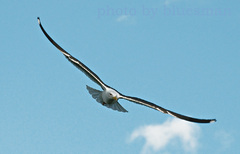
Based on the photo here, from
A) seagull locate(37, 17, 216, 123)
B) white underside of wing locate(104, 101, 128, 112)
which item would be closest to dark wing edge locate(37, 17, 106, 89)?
seagull locate(37, 17, 216, 123)

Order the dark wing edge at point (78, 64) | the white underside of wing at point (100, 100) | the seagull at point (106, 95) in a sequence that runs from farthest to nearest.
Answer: the white underside of wing at point (100, 100) → the dark wing edge at point (78, 64) → the seagull at point (106, 95)

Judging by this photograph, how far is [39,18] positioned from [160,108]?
8.36 meters

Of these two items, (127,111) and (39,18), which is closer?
(39,18)

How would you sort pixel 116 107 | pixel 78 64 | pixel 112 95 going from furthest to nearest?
pixel 116 107, pixel 112 95, pixel 78 64

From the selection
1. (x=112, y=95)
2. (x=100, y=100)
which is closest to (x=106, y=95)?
(x=112, y=95)

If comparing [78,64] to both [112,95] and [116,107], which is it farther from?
[116,107]

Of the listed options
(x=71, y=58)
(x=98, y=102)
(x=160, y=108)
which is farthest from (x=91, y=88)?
(x=160, y=108)

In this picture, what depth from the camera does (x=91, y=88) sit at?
27.9 m

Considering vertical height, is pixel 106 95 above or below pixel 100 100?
below

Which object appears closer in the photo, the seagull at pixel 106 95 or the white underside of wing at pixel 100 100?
the seagull at pixel 106 95

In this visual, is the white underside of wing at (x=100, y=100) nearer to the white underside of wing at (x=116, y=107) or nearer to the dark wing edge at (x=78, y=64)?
the white underside of wing at (x=116, y=107)

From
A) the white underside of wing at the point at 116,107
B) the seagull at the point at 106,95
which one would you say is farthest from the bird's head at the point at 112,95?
the white underside of wing at the point at 116,107

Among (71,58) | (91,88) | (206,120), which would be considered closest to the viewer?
(206,120)

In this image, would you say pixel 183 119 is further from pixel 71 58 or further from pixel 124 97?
pixel 71 58
